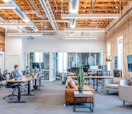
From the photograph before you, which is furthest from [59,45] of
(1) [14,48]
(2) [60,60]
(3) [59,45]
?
(1) [14,48]

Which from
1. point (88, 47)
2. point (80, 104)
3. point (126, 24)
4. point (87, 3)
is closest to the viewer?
point (80, 104)

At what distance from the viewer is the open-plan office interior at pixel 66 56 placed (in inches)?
277

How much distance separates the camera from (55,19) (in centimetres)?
1256

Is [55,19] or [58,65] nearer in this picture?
[55,19]

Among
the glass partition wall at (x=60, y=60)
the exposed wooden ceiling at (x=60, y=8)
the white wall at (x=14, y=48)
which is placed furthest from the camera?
the glass partition wall at (x=60, y=60)

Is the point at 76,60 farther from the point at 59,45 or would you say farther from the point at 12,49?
the point at 12,49

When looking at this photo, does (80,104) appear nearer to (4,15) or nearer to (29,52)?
(4,15)

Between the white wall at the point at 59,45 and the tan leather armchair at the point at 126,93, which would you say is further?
the white wall at the point at 59,45

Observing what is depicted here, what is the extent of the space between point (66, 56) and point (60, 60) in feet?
2.09

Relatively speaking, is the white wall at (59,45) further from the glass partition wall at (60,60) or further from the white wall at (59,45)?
the glass partition wall at (60,60)

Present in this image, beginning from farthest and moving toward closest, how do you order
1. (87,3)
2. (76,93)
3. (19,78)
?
(87,3)
(19,78)
(76,93)

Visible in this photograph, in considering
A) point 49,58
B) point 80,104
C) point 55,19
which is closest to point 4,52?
point 49,58

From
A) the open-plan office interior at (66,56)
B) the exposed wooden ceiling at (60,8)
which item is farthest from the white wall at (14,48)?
the exposed wooden ceiling at (60,8)

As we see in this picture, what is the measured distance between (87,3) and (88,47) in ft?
25.6
